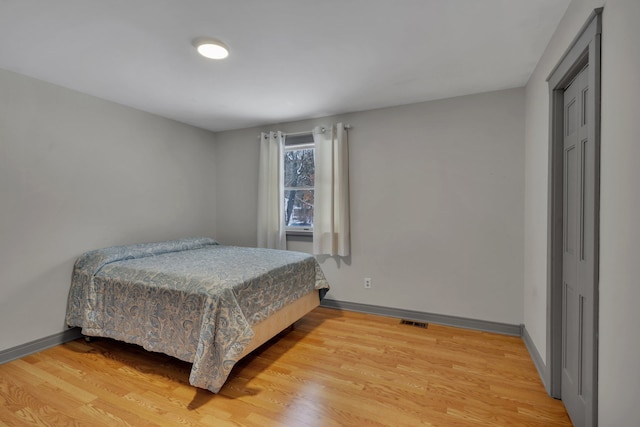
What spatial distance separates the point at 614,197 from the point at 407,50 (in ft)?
4.98

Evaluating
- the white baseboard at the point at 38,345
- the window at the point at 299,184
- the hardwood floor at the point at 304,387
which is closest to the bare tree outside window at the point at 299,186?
the window at the point at 299,184

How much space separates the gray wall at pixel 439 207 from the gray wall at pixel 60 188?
1.99m

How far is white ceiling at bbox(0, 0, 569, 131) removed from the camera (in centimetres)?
160

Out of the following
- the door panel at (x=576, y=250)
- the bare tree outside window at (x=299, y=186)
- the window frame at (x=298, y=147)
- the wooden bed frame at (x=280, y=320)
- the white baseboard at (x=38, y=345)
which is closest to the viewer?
the door panel at (x=576, y=250)

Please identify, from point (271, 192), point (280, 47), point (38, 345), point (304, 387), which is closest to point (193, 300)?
point (304, 387)

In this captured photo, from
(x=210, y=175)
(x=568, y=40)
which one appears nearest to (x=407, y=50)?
(x=568, y=40)

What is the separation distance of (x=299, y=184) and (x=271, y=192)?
0.38m

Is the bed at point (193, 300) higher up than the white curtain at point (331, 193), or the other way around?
the white curtain at point (331, 193)

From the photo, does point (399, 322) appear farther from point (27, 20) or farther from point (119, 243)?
point (27, 20)

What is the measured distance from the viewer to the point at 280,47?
1.97 m

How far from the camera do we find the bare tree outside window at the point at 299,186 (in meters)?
3.74

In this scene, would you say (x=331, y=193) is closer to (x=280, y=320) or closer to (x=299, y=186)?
(x=299, y=186)

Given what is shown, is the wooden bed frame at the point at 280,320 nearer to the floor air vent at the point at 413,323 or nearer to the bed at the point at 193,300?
the bed at the point at 193,300

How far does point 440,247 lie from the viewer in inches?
116
